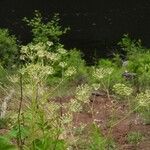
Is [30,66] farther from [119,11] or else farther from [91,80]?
[119,11]

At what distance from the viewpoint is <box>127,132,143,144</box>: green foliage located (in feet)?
19.8

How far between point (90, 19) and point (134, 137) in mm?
15951

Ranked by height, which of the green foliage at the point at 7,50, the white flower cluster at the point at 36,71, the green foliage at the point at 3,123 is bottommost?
the white flower cluster at the point at 36,71

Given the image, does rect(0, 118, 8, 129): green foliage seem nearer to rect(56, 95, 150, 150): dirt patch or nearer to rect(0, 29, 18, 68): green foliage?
rect(56, 95, 150, 150): dirt patch

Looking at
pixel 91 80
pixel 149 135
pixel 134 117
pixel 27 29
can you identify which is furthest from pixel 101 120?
pixel 27 29

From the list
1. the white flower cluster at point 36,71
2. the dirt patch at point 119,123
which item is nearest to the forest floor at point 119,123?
the dirt patch at point 119,123

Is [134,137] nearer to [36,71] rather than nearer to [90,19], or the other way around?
[36,71]

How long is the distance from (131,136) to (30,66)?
286 cm

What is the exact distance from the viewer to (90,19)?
21.8 metres

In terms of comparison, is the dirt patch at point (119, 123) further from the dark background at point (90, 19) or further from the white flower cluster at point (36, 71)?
the dark background at point (90, 19)

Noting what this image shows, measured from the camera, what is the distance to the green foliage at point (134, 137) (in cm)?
603

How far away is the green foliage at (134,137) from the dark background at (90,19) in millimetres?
9957

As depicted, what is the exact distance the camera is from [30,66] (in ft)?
11.3

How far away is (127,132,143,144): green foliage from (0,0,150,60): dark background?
9.96 m
